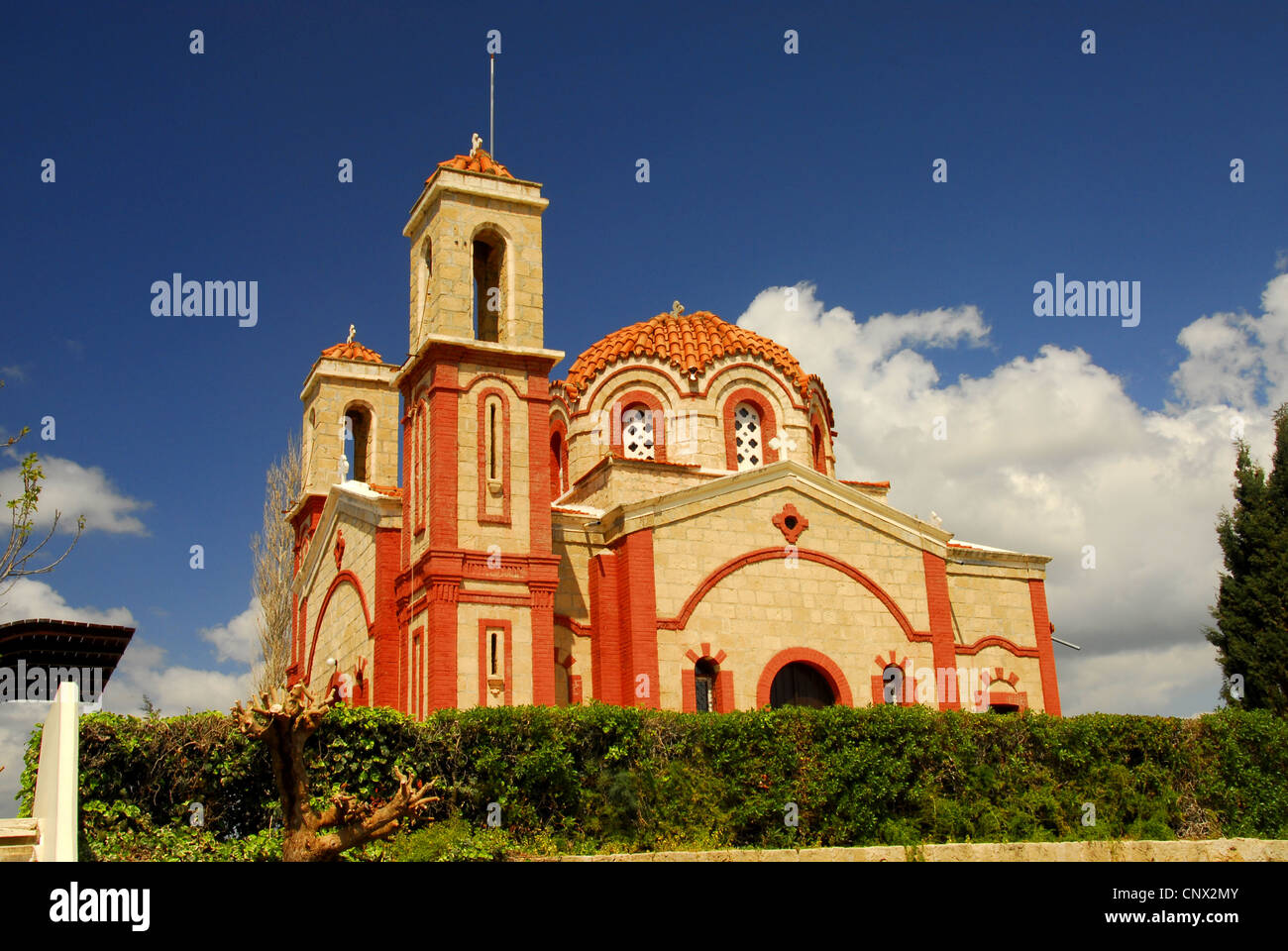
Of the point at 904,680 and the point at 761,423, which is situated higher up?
the point at 761,423

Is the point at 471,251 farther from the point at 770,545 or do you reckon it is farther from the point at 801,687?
the point at 801,687

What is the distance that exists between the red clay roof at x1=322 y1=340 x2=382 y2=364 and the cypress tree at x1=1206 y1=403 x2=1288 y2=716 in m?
22.2

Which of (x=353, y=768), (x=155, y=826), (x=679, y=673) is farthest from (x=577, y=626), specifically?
(x=155, y=826)

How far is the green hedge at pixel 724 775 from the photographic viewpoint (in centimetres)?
1681

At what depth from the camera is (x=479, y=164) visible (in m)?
25.0

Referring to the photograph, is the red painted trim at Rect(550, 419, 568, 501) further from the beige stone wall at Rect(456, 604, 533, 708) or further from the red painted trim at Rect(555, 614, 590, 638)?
the beige stone wall at Rect(456, 604, 533, 708)

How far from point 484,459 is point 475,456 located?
0.67 ft

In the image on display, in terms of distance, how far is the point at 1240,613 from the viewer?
28.1m

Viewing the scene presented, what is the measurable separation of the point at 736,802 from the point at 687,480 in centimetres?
1059

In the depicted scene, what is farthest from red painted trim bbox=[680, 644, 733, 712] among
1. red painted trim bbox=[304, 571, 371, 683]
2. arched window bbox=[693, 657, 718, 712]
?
red painted trim bbox=[304, 571, 371, 683]

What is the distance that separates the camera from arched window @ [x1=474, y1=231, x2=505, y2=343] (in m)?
25.0

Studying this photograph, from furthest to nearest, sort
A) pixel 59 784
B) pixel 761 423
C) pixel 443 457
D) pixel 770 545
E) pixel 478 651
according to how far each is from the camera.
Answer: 1. pixel 761 423
2. pixel 770 545
3. pixel 443 457
4. pixel 478 651
5. pixel 59 784

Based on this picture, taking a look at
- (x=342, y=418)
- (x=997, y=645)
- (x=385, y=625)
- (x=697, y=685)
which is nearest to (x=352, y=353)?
(x=342, y=418)

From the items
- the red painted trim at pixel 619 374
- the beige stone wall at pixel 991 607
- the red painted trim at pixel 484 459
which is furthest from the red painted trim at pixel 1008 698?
the red painted trim at pixel 484 459
